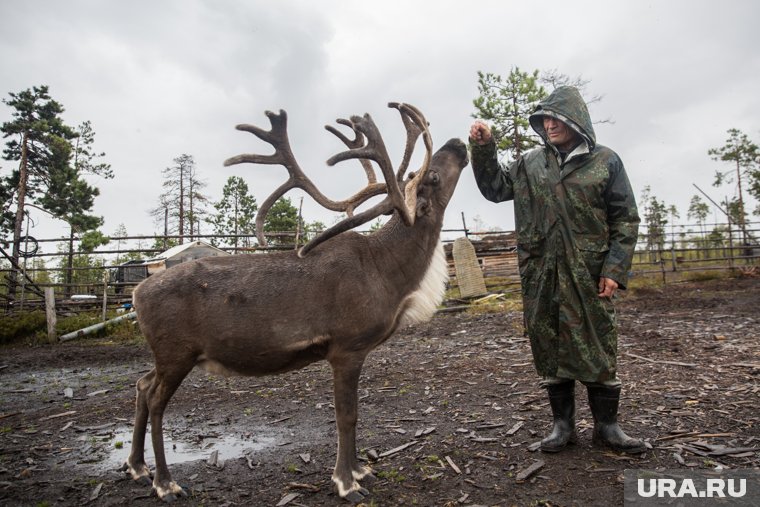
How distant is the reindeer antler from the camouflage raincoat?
111cm

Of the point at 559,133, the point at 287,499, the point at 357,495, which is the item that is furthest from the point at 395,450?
the point at 559,133

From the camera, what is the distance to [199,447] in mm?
4918

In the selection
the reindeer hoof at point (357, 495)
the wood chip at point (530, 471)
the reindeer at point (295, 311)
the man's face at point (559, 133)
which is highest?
the man's face at point (559, 133)

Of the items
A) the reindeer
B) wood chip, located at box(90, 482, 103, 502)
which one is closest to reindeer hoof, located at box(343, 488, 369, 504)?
the reindeer

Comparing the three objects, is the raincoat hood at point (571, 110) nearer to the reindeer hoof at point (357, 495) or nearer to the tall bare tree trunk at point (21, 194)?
the reindeer hoof at point (357, 495)

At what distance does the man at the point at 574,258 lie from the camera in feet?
13.1

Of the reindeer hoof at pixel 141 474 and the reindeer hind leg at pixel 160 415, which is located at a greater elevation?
the reindeer hind leg at pixel 160 415

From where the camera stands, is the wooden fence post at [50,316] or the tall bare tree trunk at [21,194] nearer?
the wooden fence post at [50,316]

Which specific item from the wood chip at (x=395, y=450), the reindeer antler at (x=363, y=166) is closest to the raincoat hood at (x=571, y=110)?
the reindeer antler at (x=363, y=166)

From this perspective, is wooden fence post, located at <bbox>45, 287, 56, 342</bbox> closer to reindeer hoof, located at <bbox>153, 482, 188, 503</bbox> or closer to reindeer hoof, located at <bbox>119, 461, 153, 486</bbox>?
reindeer hoof, located at <bbox>119, 461, 153, 486</bbox>

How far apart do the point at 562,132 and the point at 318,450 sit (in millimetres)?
3837

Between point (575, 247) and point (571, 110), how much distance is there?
1212 mm

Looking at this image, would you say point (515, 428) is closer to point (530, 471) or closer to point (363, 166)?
point (530, 471)

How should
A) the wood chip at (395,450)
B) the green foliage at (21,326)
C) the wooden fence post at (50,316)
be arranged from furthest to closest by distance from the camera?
the wooden fence post at (50,316) < the green foliage at (21,326) < the wood chip at (395,450)
